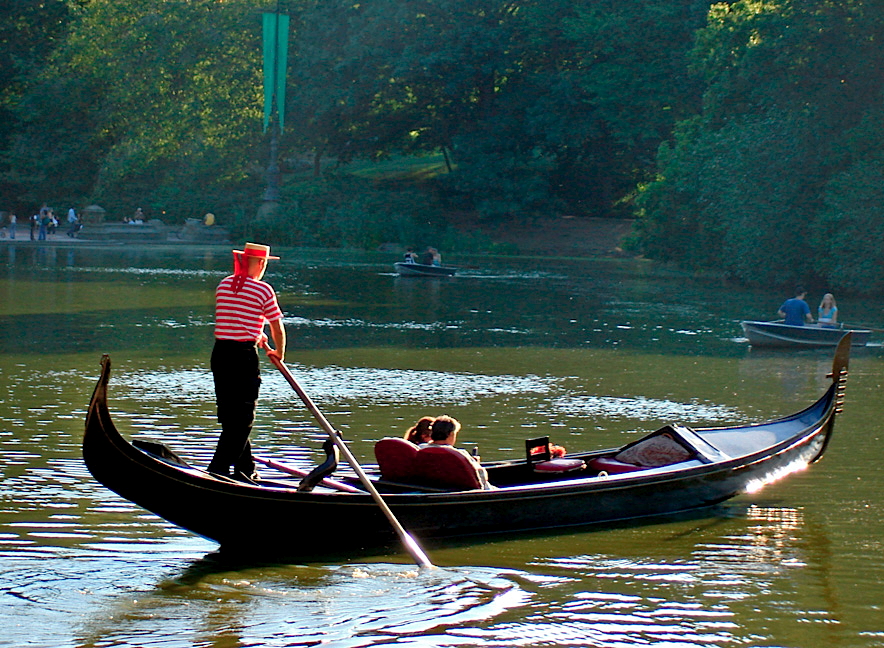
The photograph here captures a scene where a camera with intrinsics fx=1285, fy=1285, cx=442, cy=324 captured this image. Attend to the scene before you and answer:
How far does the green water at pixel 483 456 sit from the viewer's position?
687cm

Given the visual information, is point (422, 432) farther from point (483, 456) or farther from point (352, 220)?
point (352, 220)

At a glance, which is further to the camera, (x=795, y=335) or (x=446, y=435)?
(x=795, y=335)

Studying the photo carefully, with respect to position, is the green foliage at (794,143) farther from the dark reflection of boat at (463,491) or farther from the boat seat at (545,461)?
the boat seat at (545,461)

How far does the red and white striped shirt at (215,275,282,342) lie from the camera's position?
26.2ft

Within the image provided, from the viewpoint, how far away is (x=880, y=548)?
28.2ft

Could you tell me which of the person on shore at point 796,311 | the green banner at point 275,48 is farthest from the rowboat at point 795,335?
the green banner at point 275,48

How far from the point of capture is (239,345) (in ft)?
26.3

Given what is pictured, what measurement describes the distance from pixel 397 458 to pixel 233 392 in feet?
3.83

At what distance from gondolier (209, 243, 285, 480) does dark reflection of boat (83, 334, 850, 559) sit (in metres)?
0.39

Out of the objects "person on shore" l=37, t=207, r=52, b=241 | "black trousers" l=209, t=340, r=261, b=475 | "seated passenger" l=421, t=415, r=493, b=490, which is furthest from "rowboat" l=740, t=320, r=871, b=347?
"person on shore" l=37, t=207, r=52, b=241

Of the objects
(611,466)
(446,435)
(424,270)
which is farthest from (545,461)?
(424,270)

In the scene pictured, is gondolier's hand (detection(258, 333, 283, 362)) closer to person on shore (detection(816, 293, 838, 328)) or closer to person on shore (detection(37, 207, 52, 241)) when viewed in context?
person on shore (detection(816, 293, 838, 328))

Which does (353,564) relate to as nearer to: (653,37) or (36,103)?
(653,37)

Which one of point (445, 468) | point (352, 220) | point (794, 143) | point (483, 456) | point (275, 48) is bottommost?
point (483, 456)
